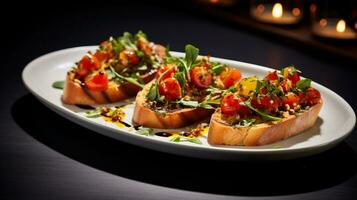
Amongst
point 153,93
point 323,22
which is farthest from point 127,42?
point 323,22

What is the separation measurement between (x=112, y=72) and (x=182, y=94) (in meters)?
0.45

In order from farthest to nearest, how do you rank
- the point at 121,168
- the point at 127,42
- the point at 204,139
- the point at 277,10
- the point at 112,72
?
the point at 277,10 → the point at 127,42 → the point at 112,72 → the point at 204,139 → the point at 121,168

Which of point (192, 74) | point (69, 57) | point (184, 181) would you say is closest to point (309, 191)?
point (184, 181)

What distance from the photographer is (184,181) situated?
2.40 m

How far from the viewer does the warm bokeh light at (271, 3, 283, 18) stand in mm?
4449

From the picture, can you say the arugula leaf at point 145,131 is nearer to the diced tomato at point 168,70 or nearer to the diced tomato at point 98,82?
the diced tomato at point 168,70

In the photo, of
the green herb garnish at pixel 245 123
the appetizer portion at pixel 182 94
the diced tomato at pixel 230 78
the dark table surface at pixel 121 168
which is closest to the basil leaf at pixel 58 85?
the dark table surface at pixel 121 168

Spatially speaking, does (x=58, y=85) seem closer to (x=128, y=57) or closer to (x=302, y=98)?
(x=128, y=57)

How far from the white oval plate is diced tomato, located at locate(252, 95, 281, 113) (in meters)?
0.15

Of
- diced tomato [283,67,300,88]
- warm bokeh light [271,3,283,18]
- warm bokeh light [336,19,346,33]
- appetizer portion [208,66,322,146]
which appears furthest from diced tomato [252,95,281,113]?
warm bokeh light [271,3,283,18]

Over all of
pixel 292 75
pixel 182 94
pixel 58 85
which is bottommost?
pixel 58 85

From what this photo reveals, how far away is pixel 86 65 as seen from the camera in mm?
3119

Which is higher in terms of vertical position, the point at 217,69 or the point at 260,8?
the point at 217,69

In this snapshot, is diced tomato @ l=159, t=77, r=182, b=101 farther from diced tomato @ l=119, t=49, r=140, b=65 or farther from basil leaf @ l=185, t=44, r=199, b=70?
diced tomato @ l=119, t=49, r=140, b=65
